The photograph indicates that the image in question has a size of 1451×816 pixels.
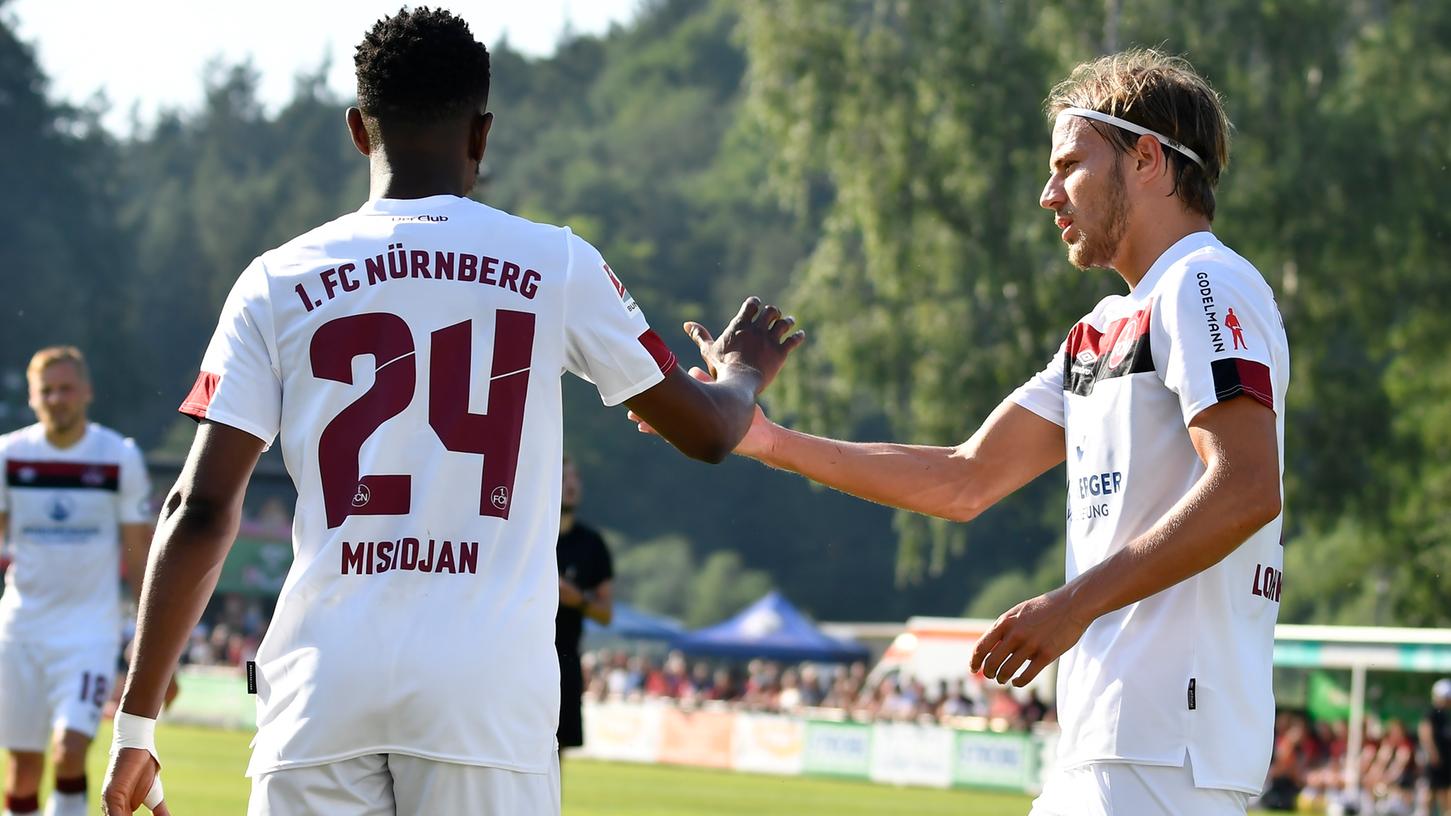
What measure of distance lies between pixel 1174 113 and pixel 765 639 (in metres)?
44.0

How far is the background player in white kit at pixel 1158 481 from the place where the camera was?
4.29 metres

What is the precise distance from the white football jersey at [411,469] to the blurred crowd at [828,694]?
1004 inches

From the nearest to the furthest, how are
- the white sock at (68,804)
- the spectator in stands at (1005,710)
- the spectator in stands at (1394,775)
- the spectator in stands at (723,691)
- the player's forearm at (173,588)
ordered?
the player's forearm at (173,588) < the white sock at (68,804) < the spectator in stands at (1394,775) < the spectator in stands at (1005,710) < the spectator in stands at (723,691)

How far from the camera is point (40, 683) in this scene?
1154 cm

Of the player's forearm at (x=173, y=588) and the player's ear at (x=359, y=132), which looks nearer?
the player's forearm at (x=173, y=588)

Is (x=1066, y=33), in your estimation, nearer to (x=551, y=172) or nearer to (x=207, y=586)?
(x=207, y=586)

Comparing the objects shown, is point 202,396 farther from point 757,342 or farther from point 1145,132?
point 1145,132

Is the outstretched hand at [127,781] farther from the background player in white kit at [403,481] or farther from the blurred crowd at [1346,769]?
the blurred crowd at [1346,769]

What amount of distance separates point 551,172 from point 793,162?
291ft

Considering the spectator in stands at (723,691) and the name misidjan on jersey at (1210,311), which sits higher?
the name misidjan on jersey at (1210,311)

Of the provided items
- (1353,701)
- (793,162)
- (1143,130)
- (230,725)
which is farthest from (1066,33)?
(1143,130)

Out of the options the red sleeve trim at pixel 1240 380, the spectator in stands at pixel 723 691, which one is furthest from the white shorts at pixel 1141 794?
the spectator in stands at pixel 723 691

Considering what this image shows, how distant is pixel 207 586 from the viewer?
13.8 feet

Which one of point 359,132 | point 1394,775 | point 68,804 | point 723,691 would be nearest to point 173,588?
point 359,132
